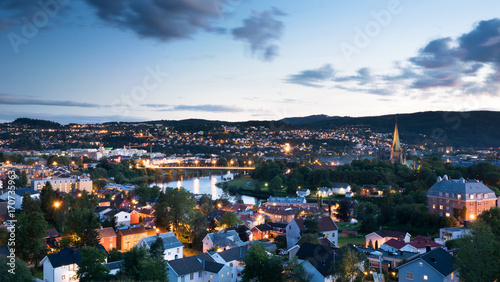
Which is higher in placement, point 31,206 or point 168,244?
point 31,206

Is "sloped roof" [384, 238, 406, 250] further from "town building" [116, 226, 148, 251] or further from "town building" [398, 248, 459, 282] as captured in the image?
"town building" [116, 226, 148, 251]

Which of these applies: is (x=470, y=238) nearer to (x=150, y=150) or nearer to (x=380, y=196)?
(x=380, y=196)

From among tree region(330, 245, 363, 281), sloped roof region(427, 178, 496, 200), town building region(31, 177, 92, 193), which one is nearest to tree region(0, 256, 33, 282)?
tree region(330, 245, 363, 281)

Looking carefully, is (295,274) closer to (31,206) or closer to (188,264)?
(188,264)

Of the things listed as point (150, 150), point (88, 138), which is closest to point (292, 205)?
point (150, 150)

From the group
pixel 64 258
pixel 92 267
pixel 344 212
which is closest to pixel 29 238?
pixel 64 258
